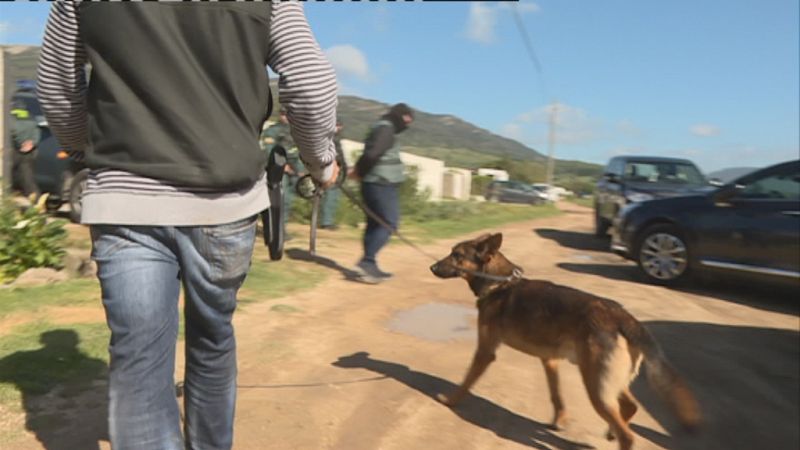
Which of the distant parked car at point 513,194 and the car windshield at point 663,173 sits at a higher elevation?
the car windshield at point 663,173

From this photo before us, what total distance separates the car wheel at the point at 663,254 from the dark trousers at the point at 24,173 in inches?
328

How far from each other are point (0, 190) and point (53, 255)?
0.99 meters

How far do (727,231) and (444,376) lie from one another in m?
4.66

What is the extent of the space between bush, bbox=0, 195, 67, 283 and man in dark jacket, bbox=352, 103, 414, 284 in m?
2.96

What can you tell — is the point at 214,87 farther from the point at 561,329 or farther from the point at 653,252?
the point at 653,252

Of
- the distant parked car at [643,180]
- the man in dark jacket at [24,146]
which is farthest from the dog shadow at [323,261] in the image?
the distant parked car at [643,180]

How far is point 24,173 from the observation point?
8.29 m

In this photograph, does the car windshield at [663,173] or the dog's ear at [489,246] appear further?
the car windshield at [663,173]

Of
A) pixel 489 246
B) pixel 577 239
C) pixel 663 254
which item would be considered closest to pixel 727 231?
pixel 663 254

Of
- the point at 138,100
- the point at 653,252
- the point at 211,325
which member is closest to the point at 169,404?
the point at 211,325

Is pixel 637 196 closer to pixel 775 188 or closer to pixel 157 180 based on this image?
pixel 775 188

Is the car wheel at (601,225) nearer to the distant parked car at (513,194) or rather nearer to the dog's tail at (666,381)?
the dog's tail at (666,381)

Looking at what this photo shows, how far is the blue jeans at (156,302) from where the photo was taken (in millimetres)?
1707

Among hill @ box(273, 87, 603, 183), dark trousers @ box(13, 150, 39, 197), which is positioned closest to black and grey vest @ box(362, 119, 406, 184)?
dark trousers @ box(13, 150, 39, 197)
